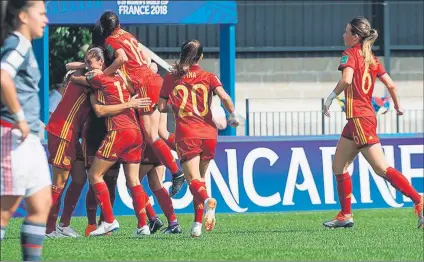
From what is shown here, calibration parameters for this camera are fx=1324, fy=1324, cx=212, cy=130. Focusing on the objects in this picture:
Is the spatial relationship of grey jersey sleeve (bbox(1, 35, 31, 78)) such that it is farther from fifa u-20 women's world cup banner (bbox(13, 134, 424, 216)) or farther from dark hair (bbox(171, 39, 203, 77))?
fifa u-20 women's world cup banner (bbox(13, 134, 424, 216))

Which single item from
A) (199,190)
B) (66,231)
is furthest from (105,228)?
(199,190)

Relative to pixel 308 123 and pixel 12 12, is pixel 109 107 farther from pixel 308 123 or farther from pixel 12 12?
pixel 308 123

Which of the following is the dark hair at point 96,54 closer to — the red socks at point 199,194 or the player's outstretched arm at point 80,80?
the player's outstretched arm at point 80,80

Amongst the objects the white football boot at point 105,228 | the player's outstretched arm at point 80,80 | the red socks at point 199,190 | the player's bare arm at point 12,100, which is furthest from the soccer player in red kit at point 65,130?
the player's bare arm at point 12,100

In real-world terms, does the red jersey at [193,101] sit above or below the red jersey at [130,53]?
below

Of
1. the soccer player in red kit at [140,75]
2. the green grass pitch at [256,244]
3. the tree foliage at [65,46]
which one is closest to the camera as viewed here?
the green grass pitch at [256,244]

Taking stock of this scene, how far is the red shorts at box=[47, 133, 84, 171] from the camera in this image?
12.1 metres

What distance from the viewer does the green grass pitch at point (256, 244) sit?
394 inches

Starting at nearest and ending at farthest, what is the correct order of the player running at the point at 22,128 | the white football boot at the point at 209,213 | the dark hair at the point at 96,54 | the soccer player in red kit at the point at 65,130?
1. the player running at the point at 22,128
2. the white football boot at the point at 209,213
3. the dark hair at the point at 96,54
4. the soccer player in red kit at the point at 65,130

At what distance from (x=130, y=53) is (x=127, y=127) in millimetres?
962

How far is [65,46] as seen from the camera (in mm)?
25406

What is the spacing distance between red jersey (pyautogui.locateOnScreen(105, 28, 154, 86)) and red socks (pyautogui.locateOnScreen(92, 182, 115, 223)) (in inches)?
48.2

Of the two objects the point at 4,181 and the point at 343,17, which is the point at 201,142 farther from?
the point at 343,17

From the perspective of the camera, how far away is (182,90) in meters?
12.0
